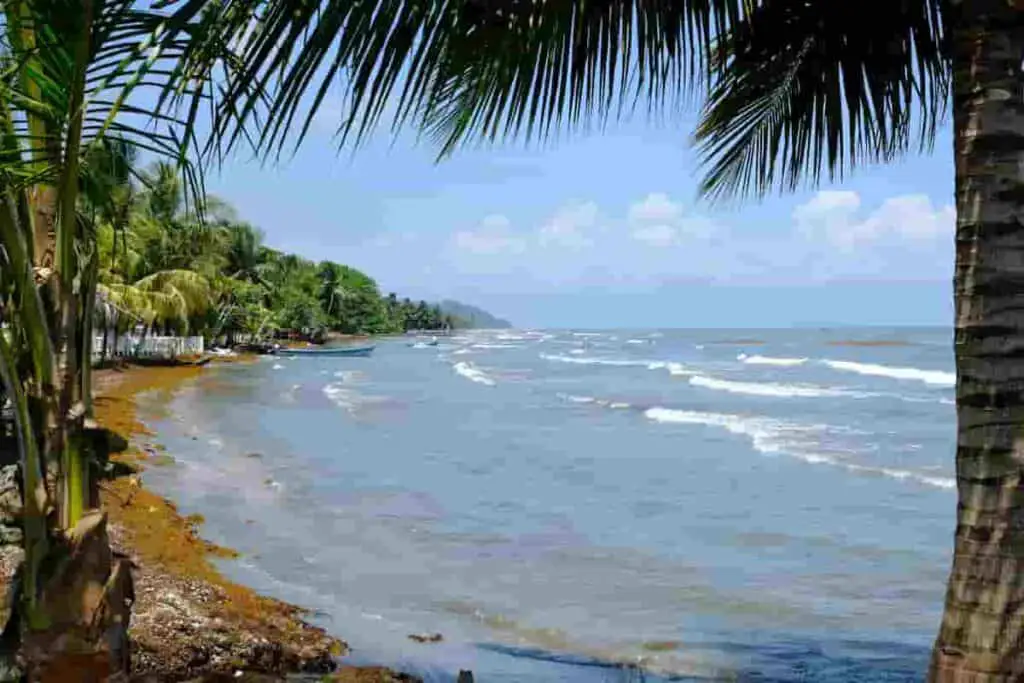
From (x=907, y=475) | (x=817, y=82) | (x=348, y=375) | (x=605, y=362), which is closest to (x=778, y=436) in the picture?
(x=907, y=475)

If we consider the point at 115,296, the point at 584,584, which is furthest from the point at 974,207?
the point at 115,296

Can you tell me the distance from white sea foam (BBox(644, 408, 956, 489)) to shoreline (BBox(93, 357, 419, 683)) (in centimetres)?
969

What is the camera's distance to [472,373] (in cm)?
4325

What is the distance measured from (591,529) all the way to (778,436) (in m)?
10.0

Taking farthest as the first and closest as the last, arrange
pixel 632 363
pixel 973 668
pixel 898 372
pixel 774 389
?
pixel 632 363 → pixel 898 372 → pixel 774 389 → pixel 973 668

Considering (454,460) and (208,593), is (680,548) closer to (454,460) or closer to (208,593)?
(208,593)

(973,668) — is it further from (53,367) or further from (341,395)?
(341,395)

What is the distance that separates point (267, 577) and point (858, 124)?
6.30m

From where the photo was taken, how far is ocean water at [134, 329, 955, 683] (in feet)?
22.1

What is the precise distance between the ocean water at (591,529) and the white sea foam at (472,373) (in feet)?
40.6

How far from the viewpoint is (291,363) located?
46.6 metres

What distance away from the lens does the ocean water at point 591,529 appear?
6.74m

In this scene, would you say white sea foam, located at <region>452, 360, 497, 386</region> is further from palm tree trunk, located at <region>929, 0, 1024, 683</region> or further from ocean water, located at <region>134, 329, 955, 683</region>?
palm tree trunk, located at <region>929, 0, 1024, 683</region>

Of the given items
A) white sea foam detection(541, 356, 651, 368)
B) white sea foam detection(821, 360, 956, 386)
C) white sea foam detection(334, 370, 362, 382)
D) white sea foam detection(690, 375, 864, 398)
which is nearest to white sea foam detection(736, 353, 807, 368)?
white sea foam detection(821, 360, 956, 386)
